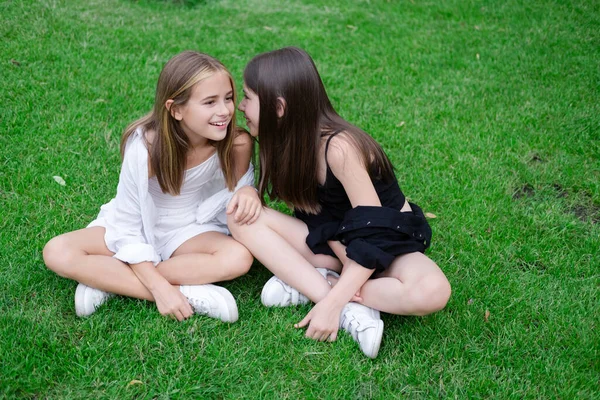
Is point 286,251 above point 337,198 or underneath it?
underneath

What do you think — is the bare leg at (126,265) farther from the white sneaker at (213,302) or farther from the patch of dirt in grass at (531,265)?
the patch of dirt in grass at (531,265)

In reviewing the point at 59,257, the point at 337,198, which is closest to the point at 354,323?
the point at 337,198

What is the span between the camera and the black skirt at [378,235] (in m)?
2.62

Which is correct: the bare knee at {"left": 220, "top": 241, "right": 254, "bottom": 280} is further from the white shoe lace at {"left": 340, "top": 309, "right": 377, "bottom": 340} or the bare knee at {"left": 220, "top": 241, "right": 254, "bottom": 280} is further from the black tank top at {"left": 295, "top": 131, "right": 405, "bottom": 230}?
the white shoe lace at {"left": 340, "top": 309, "right": 377, "bottom": 340}

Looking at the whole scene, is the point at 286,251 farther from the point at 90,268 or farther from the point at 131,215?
the point at 90,268

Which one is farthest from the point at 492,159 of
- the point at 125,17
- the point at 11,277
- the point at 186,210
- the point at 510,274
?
the point at 125,17

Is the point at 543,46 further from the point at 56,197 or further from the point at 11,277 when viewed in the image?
the point at 11,277

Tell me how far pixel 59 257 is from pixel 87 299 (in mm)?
217

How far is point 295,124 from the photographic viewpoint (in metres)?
2.67

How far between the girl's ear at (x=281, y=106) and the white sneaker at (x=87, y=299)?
42.1 inches

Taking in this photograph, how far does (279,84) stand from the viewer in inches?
103

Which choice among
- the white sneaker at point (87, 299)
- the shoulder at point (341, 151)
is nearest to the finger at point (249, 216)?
the shoulder at point (341, 151)

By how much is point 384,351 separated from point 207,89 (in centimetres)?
132

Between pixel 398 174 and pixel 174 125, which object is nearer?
pixel 174 125
